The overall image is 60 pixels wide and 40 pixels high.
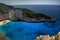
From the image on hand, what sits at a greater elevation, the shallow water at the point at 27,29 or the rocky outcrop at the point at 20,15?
the rocky outcrop at the point at 20,15

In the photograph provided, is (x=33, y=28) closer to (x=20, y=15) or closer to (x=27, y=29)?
(x=27, y=29)

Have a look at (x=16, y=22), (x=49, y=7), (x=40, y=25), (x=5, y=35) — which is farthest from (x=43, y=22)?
(x=5, y=35)

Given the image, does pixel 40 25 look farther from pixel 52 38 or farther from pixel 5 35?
pixel 5 35

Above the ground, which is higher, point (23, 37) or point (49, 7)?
point (49, 7)

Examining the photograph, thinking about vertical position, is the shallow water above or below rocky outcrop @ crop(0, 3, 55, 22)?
below
